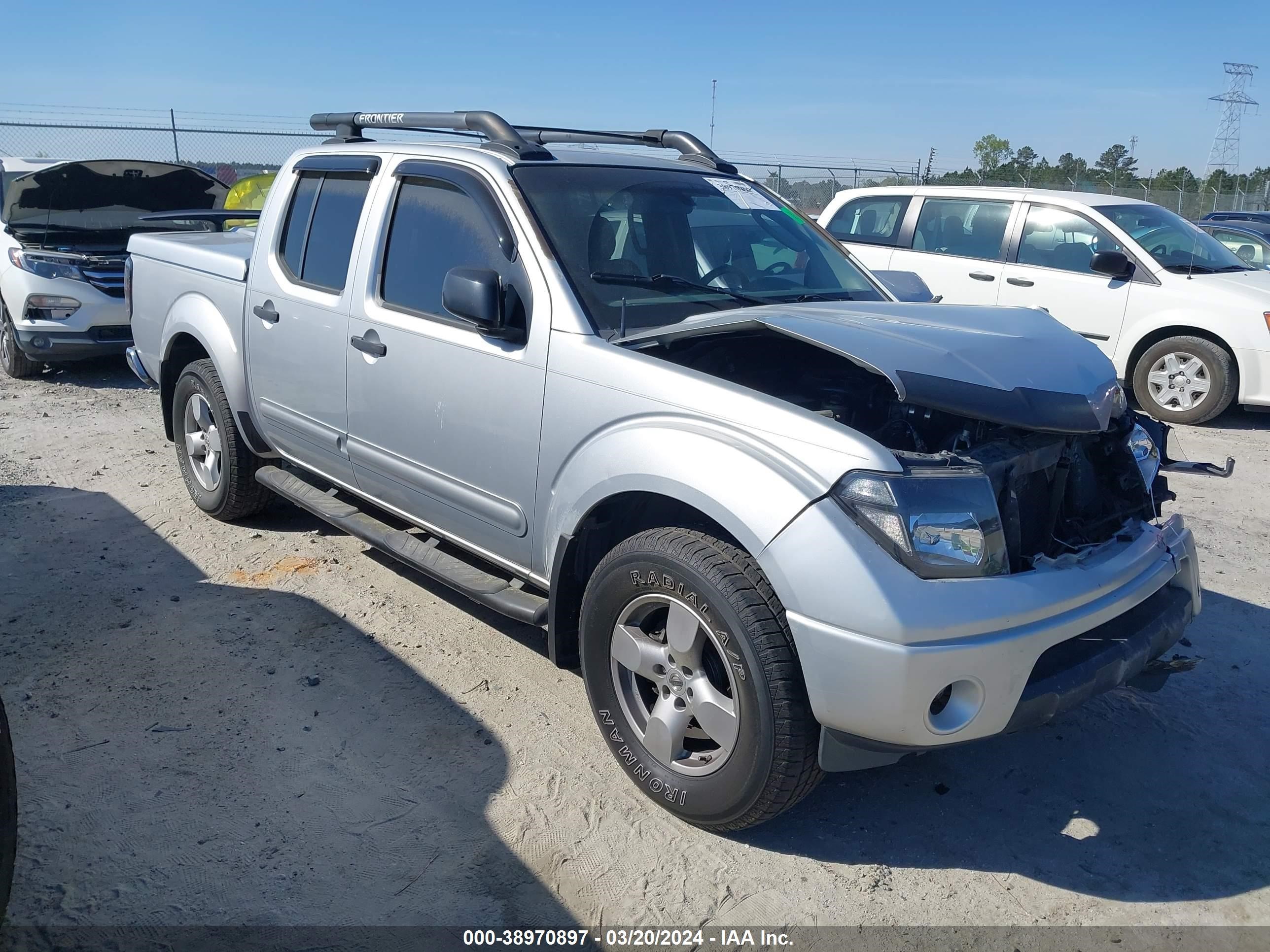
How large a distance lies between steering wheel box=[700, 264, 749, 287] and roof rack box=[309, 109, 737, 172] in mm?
747

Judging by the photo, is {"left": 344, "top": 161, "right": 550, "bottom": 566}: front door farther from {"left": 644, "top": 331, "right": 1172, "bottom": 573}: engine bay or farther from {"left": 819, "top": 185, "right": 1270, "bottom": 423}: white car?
{"left": 819, "top": 185, "right": 1270, "bottom": 423}: white car

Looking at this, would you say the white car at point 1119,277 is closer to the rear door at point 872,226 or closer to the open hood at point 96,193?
the rear door at point 872,226

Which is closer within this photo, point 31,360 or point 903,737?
point 903,737

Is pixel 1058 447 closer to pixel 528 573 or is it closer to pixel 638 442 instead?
pixel 638 442

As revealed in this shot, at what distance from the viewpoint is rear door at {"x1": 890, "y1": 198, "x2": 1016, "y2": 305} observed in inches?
356

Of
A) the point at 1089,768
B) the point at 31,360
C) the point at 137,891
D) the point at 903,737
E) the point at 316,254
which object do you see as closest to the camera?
the point at 903,737

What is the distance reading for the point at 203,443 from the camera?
5.52m

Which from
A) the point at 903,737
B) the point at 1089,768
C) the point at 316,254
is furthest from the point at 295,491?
the point at 1089,768

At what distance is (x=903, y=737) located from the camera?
8.50ft

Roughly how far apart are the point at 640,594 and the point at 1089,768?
170 centimetres

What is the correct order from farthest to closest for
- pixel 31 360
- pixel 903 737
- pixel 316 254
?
pixel 31 360 → pixel 316 254 → pixel 903 737

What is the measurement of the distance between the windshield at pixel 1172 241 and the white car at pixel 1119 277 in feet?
0.04

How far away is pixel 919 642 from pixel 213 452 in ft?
13.8

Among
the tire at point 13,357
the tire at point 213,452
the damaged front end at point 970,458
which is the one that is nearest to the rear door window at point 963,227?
the damaged front end at point 970,458
